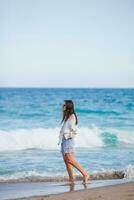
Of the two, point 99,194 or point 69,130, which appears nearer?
point 99,194

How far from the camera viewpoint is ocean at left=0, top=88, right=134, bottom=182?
16.3 feet

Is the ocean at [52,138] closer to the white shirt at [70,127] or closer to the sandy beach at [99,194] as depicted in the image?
the white shirt at [70,127]

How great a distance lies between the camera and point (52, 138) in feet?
23.0

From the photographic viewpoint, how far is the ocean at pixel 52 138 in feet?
16.3

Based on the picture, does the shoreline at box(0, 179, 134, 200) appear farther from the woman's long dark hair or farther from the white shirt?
the woman's long dark hair

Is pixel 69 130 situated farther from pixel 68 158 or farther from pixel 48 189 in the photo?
pixel 48 189

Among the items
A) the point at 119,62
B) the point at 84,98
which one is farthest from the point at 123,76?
the point at 84,98

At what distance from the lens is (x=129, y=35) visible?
645 cm

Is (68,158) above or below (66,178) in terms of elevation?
above

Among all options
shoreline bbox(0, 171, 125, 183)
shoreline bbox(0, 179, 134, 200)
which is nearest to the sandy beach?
shoreline bbox(0, 179, 134, 200)

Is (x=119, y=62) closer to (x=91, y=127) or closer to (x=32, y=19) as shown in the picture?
(x=91, y=127)

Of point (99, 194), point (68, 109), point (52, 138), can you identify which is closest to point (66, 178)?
point (68, 109)

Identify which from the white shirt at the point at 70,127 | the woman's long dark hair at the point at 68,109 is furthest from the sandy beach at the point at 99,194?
the woman's long dark hair at the point at 68,109

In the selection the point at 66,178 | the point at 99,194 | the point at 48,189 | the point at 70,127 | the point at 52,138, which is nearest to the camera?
the point at 99,194
